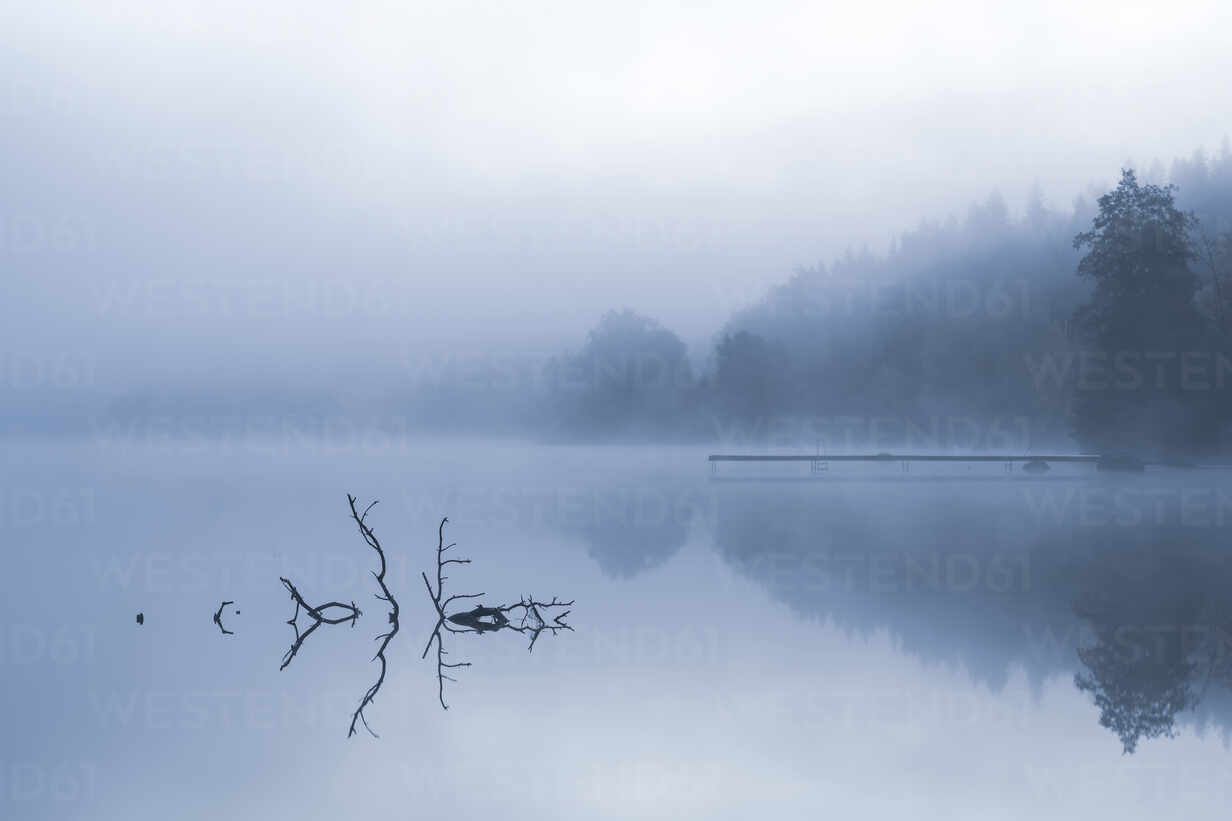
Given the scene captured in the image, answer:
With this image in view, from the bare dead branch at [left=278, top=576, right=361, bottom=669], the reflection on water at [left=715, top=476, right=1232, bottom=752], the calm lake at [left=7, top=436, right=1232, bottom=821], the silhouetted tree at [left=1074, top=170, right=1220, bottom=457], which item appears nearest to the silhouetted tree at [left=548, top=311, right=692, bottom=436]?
the silhouetted tree at [left=1074, top=170, right=1220, bottom=457]

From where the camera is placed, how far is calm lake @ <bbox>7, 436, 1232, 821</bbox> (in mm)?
9039

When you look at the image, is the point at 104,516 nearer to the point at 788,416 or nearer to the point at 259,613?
the point at 259,613

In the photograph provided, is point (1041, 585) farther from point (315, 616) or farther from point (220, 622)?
point (220, 622)

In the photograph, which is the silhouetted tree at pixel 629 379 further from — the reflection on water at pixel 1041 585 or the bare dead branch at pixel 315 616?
the bare dead branch at pixel 315 616

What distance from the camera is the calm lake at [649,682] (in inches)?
356

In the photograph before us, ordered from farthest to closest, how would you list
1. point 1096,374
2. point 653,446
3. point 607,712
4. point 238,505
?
point 653,446
point 1096,374
point 238,505
point 607,712

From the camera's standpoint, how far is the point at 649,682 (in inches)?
504

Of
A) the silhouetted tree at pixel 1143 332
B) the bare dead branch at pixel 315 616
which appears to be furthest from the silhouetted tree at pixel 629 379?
the bare dead branch at pixel 315 616

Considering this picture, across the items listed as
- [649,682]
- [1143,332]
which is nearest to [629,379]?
[1143,332]

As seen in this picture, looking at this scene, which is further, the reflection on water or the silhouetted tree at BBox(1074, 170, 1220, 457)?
the silhouetted tree at BBox(1074, 170, 1220, 457)

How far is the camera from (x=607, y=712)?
37.4 feet

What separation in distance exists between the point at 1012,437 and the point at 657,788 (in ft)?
286

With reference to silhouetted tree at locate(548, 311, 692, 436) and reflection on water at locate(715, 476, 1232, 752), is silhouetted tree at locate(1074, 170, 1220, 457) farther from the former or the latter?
silhouetted tree at locate(548, 311, 692, 436)

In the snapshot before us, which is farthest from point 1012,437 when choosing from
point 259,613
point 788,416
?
point 259,613
